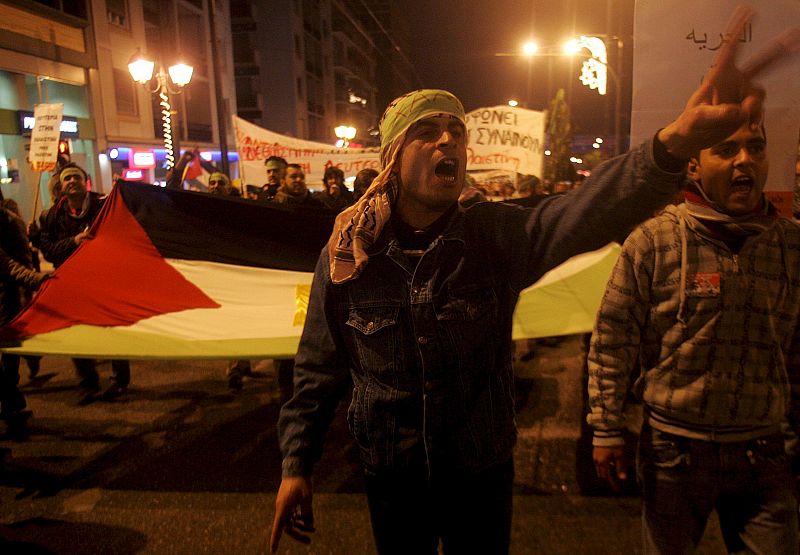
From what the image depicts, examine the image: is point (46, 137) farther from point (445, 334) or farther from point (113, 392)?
point (445, 334)

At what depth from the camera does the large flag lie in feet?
15.2

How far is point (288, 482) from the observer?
6.91 feet

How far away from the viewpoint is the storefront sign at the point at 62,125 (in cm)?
A: 1972

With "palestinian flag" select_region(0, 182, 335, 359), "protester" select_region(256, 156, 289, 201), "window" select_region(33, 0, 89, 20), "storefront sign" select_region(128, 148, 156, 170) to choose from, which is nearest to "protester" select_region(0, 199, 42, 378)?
"palestinian flag" select_region(0, 182, 335, 359)

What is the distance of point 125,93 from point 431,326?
94.1 feet

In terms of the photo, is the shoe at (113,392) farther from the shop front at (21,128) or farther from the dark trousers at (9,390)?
the shop front at (21,128)

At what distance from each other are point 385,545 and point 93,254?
372 cm

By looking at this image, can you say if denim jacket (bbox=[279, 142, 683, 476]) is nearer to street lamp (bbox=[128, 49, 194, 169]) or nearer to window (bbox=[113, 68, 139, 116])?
street lamp (bbox=[128, 49, 194, 169])

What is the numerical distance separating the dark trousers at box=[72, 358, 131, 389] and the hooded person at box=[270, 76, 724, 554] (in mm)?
4789

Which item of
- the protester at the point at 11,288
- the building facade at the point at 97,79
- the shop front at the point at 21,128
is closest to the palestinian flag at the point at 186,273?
the protester at the point at 11,288

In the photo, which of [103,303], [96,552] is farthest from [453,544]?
[103,303]

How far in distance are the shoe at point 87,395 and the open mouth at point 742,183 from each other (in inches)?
229

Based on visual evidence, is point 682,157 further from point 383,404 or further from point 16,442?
point 16,442

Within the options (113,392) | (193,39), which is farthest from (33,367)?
(193,39)
